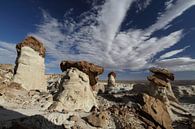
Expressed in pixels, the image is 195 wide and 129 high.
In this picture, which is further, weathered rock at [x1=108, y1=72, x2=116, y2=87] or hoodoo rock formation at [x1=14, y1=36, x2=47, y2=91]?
weathered rock at [x1=108, y1=72, x2=116, y2=87]

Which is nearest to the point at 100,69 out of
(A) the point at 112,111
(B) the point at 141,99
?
(B) the point at 141,99

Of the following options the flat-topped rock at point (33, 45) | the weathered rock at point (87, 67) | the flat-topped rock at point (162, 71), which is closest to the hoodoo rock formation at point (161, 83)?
the flat-topped rock at point (162, 71)

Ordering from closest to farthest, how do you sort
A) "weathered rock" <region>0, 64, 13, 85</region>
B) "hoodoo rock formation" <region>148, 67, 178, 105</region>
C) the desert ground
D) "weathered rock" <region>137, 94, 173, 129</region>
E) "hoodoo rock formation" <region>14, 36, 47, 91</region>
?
the desert ground < "weathered rock" <region>137, 94, 173, 129</region> < "weathered rock" <region>0, 64, 13, 85</region> < "hoodoo rock formation" <region>14, 36, 47, 91</region> < "hoodoo rock formation" <region>148, 67, 178, 105</region>

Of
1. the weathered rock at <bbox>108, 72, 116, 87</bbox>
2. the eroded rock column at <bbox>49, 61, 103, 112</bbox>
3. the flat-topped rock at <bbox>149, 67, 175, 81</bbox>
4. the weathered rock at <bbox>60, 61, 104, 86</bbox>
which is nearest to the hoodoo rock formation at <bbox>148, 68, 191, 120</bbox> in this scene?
the flat-topped rock at <bbox>149, 67, 175, 81</bbox>

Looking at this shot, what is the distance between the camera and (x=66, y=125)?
1088 cm

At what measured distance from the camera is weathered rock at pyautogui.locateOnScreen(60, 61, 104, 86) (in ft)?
53.7

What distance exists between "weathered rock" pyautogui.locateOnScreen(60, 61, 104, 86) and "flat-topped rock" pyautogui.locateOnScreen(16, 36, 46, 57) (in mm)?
3098

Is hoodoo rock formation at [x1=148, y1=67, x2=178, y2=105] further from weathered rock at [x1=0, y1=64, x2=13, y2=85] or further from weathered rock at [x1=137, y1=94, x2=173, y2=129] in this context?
weathered rock at [x1=0, y1=64, x2=13, y2=85]

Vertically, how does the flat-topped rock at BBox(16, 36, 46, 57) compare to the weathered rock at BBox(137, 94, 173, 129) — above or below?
above

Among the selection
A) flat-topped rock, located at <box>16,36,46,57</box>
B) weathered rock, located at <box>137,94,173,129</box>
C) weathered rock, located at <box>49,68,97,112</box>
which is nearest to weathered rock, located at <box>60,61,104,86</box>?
weathered rock, located at <box>49,68,97,112</box>

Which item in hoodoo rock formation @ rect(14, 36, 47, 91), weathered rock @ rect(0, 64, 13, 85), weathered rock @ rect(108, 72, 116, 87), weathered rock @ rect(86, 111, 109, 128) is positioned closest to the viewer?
weathered rock @ rect(86, 111, 109, 128)

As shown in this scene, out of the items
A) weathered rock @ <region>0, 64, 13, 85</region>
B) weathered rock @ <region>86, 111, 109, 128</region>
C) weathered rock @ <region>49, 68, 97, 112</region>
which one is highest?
weathered rock @ <region>0, 64, 13, 85</region>

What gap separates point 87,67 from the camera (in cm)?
1645

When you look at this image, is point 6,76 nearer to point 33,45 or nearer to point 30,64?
point 30,64
